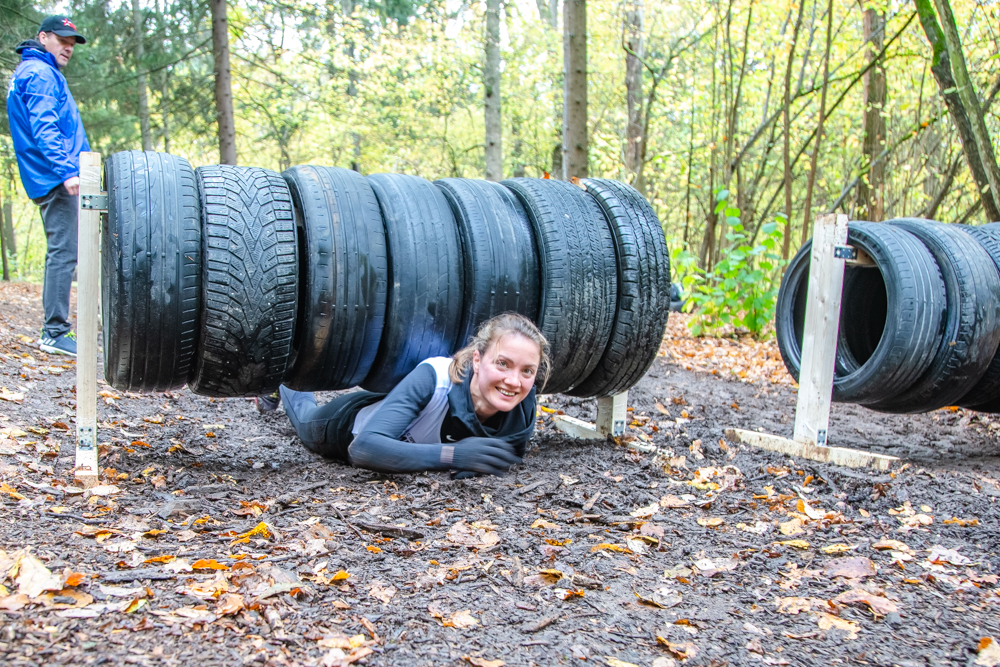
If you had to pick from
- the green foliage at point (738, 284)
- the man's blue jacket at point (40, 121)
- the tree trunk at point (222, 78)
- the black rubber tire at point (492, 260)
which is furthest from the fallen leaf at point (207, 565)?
the tree trunk at point (222, 78)

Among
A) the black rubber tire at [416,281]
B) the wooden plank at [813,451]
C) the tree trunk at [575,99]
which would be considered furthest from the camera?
the tree trunk at [575,99]

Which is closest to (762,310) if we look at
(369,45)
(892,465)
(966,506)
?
(892,465)

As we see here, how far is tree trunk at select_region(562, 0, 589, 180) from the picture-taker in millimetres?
8680

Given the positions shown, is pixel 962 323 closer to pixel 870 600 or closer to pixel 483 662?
pixel 870 600

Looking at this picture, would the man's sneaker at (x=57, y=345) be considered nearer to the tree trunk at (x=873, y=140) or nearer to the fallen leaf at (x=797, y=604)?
the fallen leaf at (x=797, y=604)

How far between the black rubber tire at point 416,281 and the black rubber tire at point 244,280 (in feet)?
1.60

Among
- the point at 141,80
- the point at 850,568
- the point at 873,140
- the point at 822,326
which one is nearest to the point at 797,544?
the point at 850,568

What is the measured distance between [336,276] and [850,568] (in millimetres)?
2423

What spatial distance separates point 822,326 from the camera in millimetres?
4770

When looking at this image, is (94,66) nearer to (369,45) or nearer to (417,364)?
(369,45)

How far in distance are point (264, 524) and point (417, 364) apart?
1.24 m

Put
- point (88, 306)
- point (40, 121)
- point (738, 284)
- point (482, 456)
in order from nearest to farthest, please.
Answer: point (88, 306), point (482, 456), point (40, 121), point (738, 284)

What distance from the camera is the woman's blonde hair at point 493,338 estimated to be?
3682 millimetres

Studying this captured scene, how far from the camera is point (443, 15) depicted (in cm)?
2234
